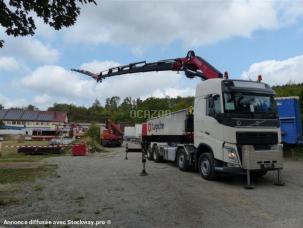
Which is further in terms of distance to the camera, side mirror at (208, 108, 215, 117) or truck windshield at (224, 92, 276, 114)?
side mirror at (208, 108, 215, 117)

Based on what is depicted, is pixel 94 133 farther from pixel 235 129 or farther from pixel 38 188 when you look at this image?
pixel 235 129

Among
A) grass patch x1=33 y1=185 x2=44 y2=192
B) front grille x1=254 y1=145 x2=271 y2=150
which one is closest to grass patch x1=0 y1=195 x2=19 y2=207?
grass patch x1=33 y1=185 x2=44 y2=192

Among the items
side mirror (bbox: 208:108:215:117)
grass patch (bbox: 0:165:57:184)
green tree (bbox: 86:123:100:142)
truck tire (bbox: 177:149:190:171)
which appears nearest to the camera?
side mirror (bbox: 208:108:215:117)

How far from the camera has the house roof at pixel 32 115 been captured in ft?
397

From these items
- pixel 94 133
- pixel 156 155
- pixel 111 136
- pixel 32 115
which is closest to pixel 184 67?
pixel 156 155

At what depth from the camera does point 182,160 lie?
15633 mm

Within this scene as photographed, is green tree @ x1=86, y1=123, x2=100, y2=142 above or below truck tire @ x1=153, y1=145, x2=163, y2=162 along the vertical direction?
Result: above

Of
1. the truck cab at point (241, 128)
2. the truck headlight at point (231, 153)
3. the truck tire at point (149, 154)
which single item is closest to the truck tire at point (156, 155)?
the truck tire at point (149, 154)

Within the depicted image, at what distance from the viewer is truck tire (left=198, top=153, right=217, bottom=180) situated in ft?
40.9

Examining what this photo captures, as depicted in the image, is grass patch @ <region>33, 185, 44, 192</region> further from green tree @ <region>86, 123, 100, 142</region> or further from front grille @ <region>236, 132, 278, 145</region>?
green tree @ <region>86, 123, 100, 142</region>

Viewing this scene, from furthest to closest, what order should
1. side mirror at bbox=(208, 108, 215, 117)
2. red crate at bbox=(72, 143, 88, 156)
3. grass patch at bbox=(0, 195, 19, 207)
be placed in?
red crate at bbox=(72, 143, 88, 156), side mirror at bbox=(208, 108, 215, 117), grass patch at bbox=(0, 195, 19, 207)

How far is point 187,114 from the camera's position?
50.1ft

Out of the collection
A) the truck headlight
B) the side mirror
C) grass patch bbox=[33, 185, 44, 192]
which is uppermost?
the side mirror

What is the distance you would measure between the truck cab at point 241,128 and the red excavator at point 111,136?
84.4 ft
